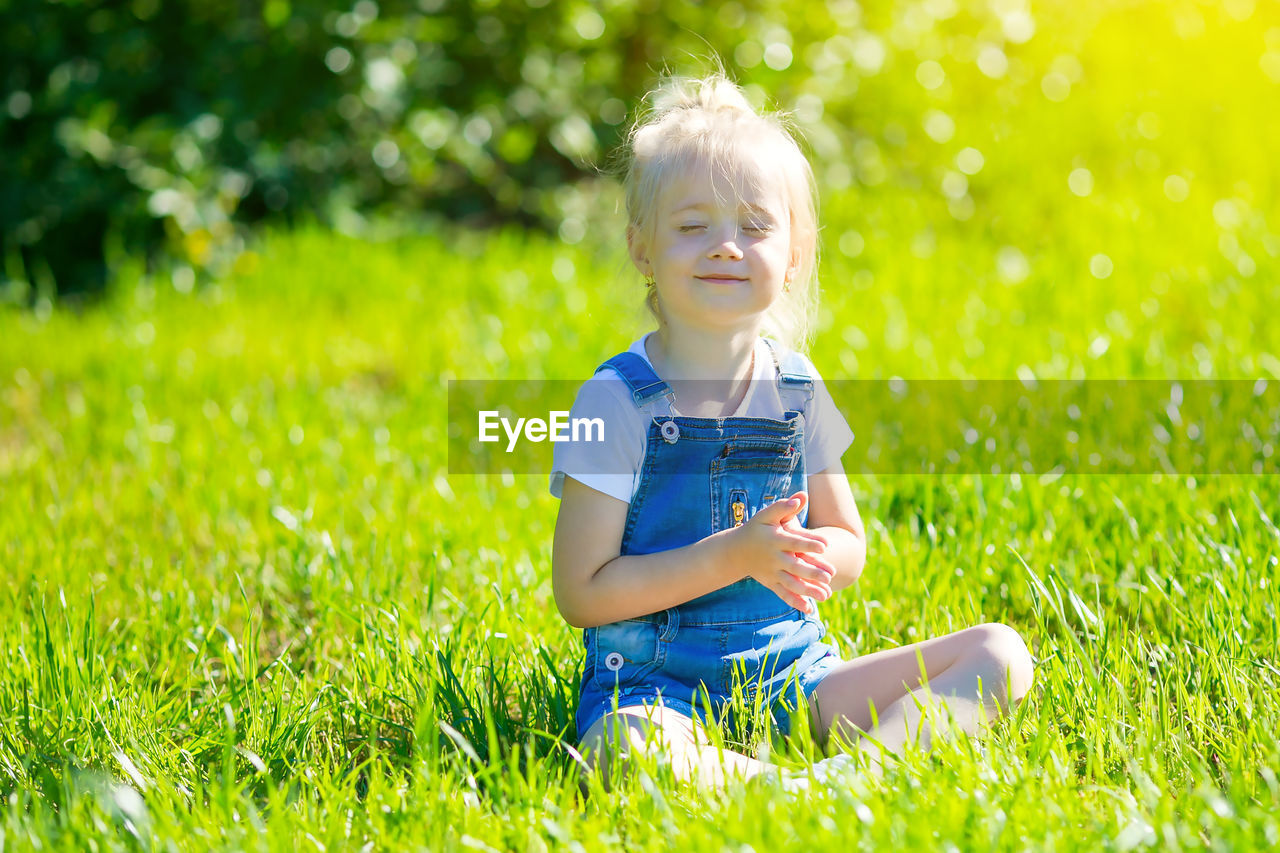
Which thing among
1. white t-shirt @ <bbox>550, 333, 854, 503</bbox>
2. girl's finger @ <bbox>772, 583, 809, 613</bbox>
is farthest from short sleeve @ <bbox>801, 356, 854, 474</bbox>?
girl's finger @ <bbox>772, 583, 809, 613</bbox>

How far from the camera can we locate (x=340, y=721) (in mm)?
2203

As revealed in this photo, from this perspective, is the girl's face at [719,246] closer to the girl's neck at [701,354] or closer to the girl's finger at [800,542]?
the girl's neck at [701,354]

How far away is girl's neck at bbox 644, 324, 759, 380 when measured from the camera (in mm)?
2145

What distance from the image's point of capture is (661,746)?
1.85 m

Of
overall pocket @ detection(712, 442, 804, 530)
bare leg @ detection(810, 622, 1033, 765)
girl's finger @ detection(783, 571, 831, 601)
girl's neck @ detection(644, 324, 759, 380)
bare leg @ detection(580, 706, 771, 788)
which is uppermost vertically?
→ girl's neck @ detection(644, 324, 759, 380)

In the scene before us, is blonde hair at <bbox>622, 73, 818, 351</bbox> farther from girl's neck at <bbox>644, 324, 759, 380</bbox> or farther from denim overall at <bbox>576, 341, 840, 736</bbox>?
denim overall at <bbox>576, 341, 840, 736</bbox>

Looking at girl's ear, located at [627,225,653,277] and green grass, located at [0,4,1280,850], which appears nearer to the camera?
green grass, located at [0,4,1280,850]

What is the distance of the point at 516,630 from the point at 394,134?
12.8 ft

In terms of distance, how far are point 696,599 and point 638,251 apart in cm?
63

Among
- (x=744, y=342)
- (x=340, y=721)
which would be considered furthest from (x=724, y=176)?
(x=340, y=721)

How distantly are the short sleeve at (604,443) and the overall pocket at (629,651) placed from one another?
0.22 meters

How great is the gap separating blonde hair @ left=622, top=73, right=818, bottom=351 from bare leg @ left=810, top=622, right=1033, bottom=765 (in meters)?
0.70

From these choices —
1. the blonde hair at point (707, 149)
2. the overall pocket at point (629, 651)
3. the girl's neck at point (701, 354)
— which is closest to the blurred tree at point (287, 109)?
the blonde hair at point (707, 149)

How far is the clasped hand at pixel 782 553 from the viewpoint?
1868 mm
